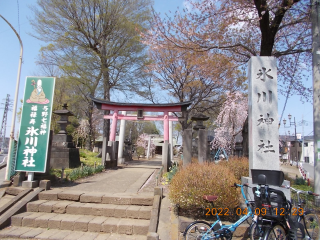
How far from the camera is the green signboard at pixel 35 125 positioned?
671 cm

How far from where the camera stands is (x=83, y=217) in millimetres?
5270

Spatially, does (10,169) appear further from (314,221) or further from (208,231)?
(314,221)

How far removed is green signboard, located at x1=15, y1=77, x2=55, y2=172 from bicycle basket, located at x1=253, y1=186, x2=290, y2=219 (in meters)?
5.85

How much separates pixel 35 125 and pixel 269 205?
6.58 metres

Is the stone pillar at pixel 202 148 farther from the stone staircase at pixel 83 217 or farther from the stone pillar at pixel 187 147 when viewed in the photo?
→ the stone staircase at pixel 83 217

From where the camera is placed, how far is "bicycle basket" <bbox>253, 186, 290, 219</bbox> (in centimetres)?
384

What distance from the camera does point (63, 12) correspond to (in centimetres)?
→ 1583

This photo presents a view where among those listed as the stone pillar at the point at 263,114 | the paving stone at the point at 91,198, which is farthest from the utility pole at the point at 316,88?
the paving stone at the point at 91,198

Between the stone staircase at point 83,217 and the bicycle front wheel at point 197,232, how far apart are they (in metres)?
1.21

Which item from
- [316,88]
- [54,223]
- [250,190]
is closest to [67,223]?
[54,223]

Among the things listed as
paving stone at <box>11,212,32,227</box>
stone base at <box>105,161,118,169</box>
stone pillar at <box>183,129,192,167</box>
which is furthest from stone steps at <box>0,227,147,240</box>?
stone base at <box>105,161,118,169</box>

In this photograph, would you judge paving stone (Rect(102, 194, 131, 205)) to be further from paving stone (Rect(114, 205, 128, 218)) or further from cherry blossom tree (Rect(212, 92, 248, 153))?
cherry blossom tree (Rect(212, 92, 248, 153))

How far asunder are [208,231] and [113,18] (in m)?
16.5

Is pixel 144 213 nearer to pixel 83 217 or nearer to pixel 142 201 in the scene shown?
pixel 142 201
